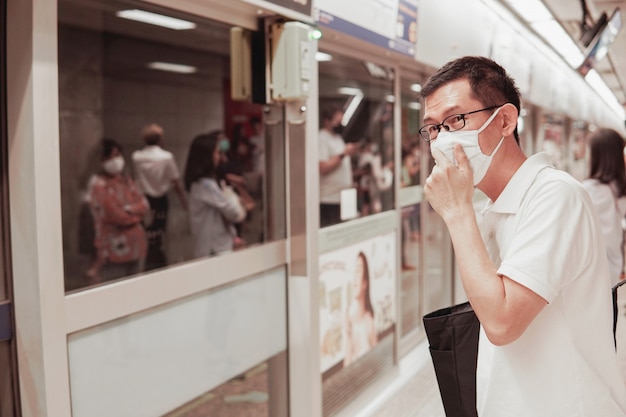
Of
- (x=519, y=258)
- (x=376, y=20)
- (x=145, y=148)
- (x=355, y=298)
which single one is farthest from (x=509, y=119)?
(x=145, y=148)

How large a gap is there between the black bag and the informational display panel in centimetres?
192

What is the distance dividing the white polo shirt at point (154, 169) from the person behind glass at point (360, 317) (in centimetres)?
262

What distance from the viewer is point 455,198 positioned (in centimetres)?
132

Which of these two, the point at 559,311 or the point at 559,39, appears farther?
the point at 559,39

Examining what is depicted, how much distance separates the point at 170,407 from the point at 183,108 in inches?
227

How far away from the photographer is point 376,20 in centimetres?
362

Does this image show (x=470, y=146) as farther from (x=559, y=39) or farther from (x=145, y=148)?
(x=559, y=39)

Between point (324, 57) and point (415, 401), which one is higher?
point (324, 57)

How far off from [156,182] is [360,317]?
112 inches

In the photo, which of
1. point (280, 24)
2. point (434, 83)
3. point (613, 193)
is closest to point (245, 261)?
point (280, 24)

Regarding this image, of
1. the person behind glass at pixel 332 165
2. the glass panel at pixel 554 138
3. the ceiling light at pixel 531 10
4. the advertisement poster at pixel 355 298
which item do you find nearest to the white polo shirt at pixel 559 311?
the advertisement poster at pixel 355 298

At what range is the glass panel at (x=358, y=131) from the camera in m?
4.24

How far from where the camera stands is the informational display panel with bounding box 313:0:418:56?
314 cm

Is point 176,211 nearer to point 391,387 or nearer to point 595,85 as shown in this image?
point 391,387
